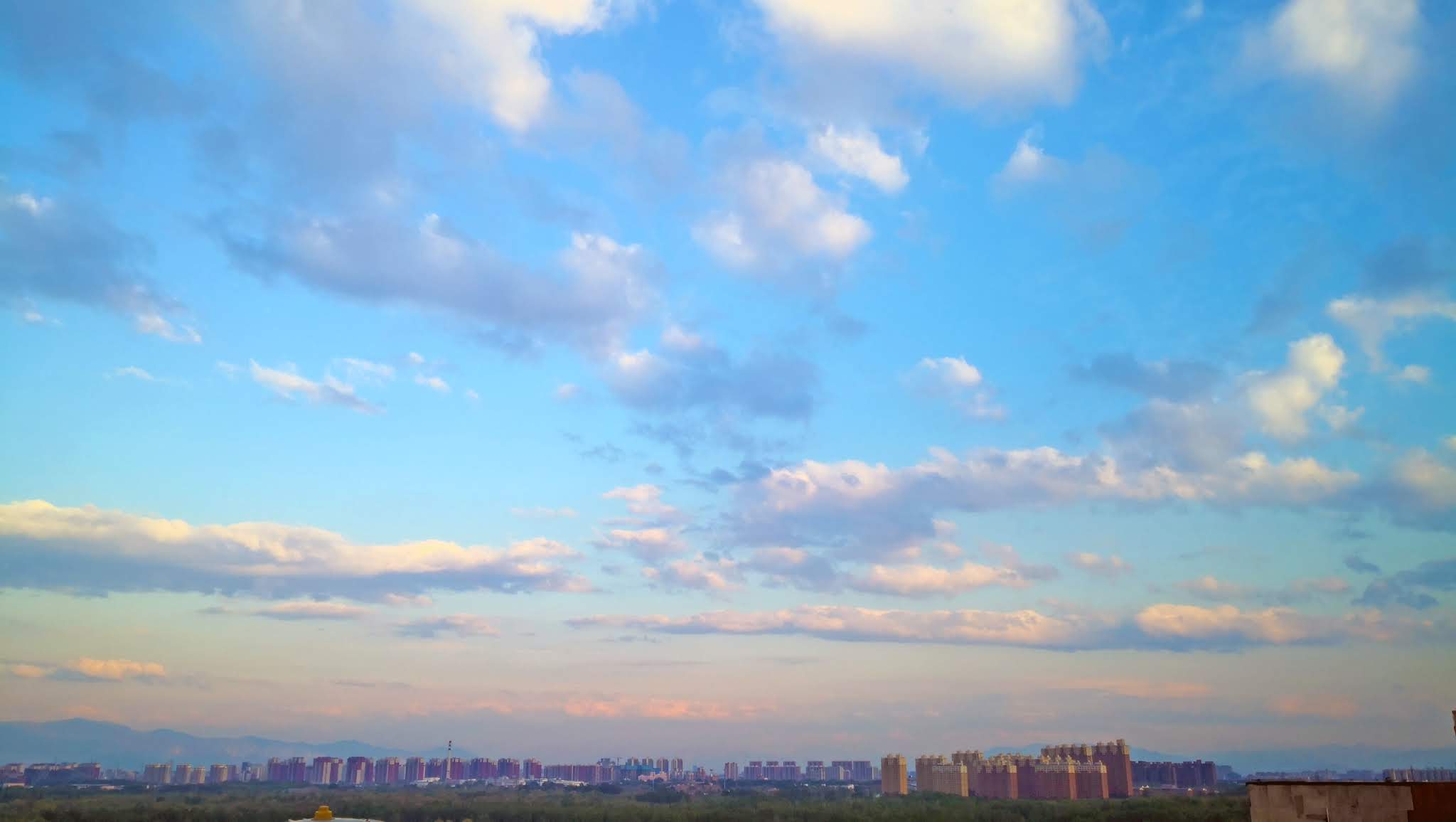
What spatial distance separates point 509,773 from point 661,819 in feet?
426

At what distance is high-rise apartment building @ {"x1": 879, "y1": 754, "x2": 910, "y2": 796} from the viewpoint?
113 metres

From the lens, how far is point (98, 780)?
144 metres

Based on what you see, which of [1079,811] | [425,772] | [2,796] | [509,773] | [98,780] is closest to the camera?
[1079,811]

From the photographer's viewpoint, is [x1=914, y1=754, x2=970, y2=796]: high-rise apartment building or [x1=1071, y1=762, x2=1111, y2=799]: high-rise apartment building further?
[x1=914, y1=754, x2=970, y2=796]: high-rise apartment building

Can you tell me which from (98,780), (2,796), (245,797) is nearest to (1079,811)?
(245,797)

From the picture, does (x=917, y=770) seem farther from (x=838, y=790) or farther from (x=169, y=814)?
(x=169, y=814)

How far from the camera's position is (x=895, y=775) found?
11325 cm

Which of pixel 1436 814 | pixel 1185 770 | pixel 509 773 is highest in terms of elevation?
pixel 1436 814

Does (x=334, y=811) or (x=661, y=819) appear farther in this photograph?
(x=661, y=819)

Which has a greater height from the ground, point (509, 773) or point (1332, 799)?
point (1332, 799)

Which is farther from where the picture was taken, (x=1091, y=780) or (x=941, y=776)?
(x=941, y=776)

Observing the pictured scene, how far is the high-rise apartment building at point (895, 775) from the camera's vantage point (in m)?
113

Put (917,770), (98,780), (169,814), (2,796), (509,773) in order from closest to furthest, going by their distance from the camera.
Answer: (169,814) < (2,796) < (917,770) < (98,780) < (509,773)

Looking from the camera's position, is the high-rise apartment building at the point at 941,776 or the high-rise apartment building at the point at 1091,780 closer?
the high-rise apartment building at the point at 1091,780
